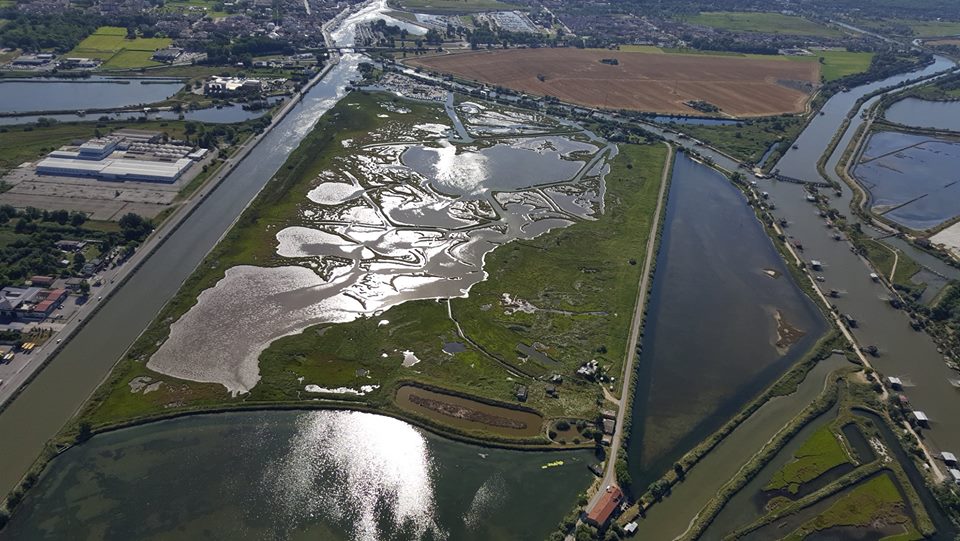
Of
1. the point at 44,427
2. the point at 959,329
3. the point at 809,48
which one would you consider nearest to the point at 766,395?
the point at 959,329

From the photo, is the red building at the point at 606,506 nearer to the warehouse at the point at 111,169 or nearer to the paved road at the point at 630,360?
the paved road at the point at 630,360

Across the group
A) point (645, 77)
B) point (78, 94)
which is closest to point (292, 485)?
point (78, 94)

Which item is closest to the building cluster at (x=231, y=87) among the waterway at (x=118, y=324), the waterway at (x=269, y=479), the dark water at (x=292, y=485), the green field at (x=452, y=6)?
the waterway at (x=118, y=324)

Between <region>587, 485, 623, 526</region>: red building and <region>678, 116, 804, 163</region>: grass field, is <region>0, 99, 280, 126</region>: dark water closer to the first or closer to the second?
<region>678, 116, 804, 163</region>: grass field

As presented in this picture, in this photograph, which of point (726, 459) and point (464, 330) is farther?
point (464, 330)

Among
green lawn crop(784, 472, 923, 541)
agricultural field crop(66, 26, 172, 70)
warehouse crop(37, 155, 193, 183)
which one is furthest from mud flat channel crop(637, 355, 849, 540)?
agricultural field crop(66, 26, 172, 70)

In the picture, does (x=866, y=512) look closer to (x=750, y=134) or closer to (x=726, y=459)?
(x=726, y=459)
